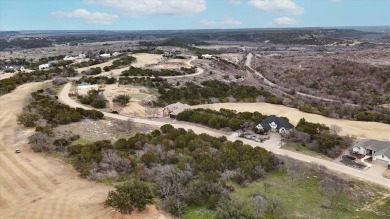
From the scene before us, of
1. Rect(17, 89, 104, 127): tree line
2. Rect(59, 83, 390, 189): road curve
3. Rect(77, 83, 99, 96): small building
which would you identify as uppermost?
Rect(17, 89, 104, 127): tree line

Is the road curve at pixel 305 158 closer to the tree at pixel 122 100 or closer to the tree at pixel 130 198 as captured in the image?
the tree at pixel 122 100

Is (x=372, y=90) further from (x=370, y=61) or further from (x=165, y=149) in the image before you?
(x=165, y=149)

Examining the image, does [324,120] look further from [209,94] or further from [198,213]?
[198,213]

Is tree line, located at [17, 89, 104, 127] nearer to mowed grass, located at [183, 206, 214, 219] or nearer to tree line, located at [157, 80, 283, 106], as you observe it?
tree line, located at [157, 80, 283, 106]

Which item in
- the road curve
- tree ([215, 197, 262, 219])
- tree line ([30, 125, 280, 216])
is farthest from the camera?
the road curve

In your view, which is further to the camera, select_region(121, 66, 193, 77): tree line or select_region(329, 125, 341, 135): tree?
select_region(121, 66, 193, 77): tree line

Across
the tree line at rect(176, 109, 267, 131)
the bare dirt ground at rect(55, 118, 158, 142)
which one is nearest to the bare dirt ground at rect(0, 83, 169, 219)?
the bare dirt ground at rect(55, 118, 158, 142)

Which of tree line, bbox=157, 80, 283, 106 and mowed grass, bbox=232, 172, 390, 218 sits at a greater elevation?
mowed grass, bbox=232, 172, 390, 218

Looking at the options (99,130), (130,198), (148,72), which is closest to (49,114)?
(99,130)
